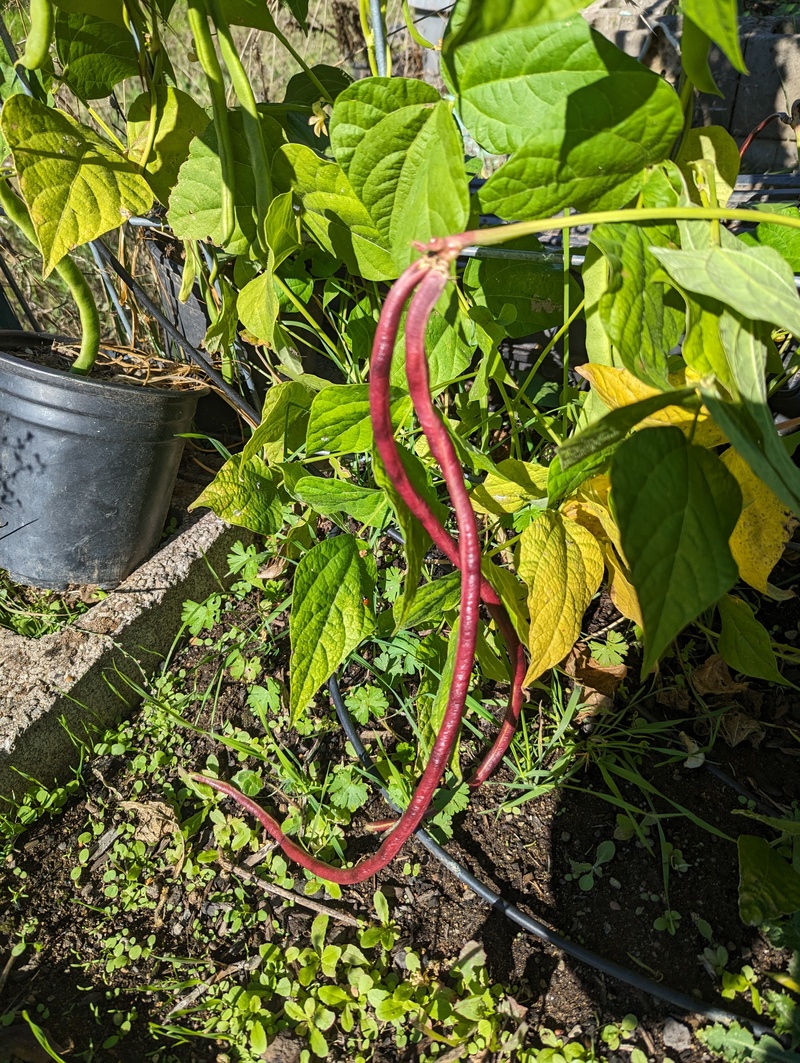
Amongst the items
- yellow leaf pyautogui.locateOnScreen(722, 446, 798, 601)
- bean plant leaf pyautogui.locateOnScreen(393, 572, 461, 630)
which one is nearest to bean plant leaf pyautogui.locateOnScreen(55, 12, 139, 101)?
bean plant leaf pyautogui.locateOnScreen(393, 572, 461, 630)

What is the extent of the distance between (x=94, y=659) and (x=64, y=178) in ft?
2.42

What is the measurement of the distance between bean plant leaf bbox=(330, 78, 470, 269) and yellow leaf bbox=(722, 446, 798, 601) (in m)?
0.39

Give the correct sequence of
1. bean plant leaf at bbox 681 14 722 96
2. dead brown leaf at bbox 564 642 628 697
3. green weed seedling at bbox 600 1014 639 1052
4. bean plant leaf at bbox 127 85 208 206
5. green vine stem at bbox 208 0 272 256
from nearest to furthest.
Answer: bean plant leaf at bbox 681 14 722 96 < green vine stem at bbox 208 0 272 256 < green weed seedling at bbox 600 1014 639 1052 < bean plant leaf at bbox 127 85 208 206 < dead brown leaf at bbox 564 642 628 697

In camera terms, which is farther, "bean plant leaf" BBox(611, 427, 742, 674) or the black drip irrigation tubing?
the black drip irrigation tubing

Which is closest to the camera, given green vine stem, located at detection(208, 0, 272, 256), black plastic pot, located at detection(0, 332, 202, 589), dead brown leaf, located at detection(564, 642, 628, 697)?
green vine stem, located at detection(208, 0, 272, 256)

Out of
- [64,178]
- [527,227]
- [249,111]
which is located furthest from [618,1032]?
[64,178]

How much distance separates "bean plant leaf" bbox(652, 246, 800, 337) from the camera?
19.0 inches

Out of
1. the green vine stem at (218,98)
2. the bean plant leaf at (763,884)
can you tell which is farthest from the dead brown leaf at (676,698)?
the green vine stem at (218,98)

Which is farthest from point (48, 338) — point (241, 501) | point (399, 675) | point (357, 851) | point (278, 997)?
point (278, 997)

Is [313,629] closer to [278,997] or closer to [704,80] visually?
[278,997]

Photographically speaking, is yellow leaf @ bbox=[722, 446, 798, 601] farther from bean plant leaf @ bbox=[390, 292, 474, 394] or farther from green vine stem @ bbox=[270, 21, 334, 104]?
green vine stem @ bbox=[270, 21, 334, 104]

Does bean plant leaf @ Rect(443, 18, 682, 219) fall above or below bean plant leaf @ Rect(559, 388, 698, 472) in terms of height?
above

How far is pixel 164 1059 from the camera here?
34.7 inches

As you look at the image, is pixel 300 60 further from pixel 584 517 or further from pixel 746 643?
pixel 746 643
